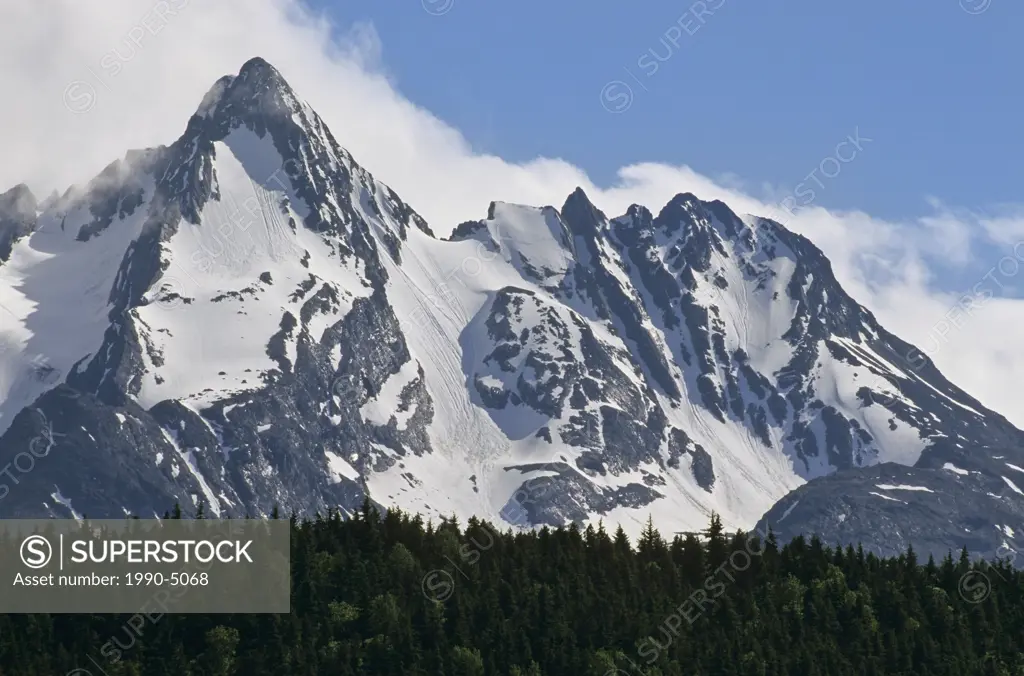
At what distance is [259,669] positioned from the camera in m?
192

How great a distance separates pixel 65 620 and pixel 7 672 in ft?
44.5

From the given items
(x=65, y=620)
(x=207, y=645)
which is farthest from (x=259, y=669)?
(x=65, y=620)

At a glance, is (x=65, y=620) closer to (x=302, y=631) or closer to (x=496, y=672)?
(x=302, y=631)

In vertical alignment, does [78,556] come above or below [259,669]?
above

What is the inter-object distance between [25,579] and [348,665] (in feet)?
112

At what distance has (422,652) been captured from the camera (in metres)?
200

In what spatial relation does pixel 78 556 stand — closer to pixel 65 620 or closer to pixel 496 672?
pixel 65 620

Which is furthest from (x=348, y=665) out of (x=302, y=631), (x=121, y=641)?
(x=121, y=641)

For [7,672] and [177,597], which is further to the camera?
[177,597]

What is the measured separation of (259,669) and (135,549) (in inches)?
703

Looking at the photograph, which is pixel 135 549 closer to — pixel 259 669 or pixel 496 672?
pixel 259 669

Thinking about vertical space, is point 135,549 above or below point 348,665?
above

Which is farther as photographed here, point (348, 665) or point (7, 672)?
point (348, 665)

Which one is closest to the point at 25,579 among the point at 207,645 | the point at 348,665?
the point at 207,645
